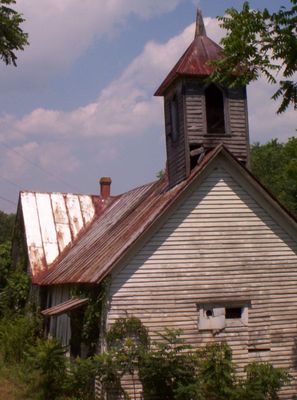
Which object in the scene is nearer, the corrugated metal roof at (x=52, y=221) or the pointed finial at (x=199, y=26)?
the pointed finial at (x=199, y=26)

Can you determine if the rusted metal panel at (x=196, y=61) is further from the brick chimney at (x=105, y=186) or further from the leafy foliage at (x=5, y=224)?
the leafy foliage at (x=5, y=224)

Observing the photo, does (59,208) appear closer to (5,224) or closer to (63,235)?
(63,235)

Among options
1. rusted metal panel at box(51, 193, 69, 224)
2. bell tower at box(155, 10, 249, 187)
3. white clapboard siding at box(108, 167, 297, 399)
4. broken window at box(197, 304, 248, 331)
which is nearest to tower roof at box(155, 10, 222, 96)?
bell tower at box(155, 10, 249, 187)

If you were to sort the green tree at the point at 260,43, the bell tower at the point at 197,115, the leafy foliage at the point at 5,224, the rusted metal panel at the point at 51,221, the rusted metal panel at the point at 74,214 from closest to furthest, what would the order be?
the green tree at the point at 260,43
the bell tower at the point at 197,115
the rusted metal panel at the point at 51,221
the rusted metal panel at the point at 74,214
the leafy foliage at the point at 5,224

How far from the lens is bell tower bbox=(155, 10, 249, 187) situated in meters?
17.3

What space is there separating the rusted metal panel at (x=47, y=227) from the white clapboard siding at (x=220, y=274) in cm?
799

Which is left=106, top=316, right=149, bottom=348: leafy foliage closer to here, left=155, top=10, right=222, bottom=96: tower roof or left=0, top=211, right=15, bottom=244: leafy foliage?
left=155, top=10, right=222, bottom=96: tower roof

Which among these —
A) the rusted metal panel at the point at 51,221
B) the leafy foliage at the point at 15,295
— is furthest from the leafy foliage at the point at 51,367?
the leafy foliage at the point at 15,295

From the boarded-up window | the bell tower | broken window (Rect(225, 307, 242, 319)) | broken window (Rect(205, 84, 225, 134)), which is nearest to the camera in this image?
broken window (Rect(225, 307, 242, 319))

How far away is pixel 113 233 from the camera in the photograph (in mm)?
18719

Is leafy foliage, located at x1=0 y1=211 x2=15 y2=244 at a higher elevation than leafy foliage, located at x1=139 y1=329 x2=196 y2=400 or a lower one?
higher

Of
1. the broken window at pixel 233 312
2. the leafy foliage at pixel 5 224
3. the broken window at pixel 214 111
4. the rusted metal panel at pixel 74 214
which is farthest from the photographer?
the leafy foliage at pixel 5 224

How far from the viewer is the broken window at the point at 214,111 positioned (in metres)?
18.6

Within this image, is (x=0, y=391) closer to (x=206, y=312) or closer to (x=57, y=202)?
(x=206, y=312)
